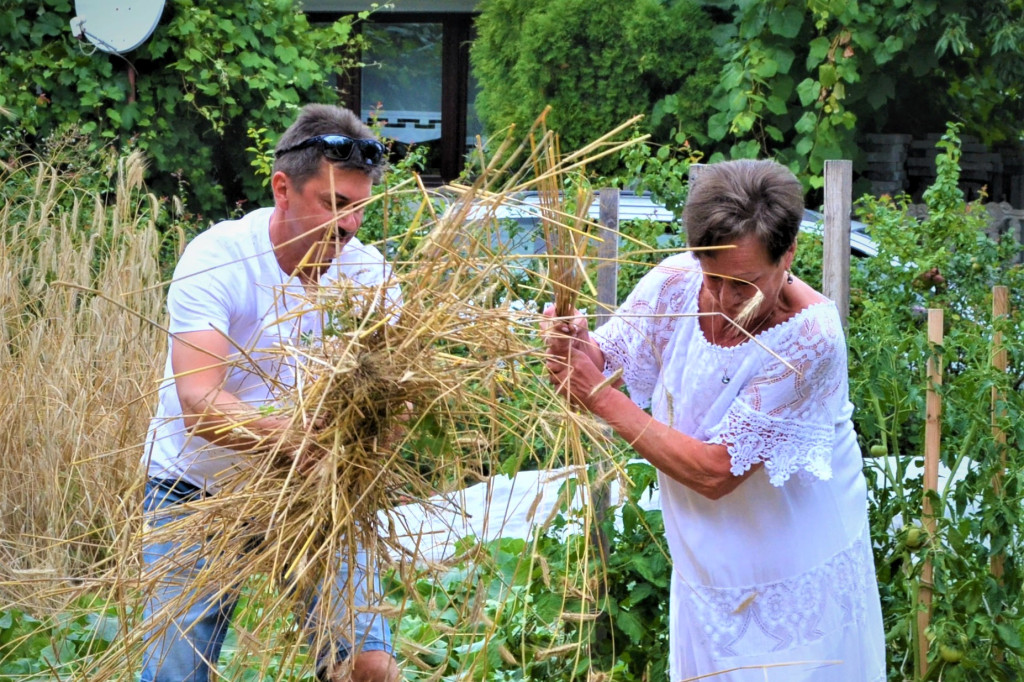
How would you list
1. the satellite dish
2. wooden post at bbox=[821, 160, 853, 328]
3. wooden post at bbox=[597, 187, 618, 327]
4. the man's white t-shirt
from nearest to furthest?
the man's white t-shirt
wooden post at bbox=[597, 187, 618, 327]
wooden post at bbox=[821, 160, 853, 328]
the satellite dish

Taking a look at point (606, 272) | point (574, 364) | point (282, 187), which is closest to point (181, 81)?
point (606, 272)

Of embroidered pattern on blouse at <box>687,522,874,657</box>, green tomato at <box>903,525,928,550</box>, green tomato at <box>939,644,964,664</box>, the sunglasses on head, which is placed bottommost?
green tomato at <box>939,644,964,664</box>

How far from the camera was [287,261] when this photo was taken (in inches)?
96.0

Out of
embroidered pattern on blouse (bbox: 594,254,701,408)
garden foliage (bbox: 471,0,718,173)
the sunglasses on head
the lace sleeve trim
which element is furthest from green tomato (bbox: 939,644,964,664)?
garden foliage (bbox: 471,0,718,173)

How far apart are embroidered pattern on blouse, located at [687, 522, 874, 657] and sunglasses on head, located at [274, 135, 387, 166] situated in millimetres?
1131

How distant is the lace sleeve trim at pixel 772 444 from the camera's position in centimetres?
220

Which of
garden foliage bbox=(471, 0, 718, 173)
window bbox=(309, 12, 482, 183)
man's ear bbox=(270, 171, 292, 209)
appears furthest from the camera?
window bbox=(309, 12, 482, 183)

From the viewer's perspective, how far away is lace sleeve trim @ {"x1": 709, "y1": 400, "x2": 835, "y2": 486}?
2.20m

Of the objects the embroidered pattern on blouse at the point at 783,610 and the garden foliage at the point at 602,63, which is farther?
the garden foliage at the point at 602,63

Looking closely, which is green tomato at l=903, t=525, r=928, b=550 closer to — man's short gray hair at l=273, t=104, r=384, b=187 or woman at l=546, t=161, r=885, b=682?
woman at l=546, t=161, r=885, b=682

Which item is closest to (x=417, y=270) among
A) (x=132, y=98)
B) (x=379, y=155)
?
(x=379, y=155)

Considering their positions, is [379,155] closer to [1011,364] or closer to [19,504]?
[1011,364]

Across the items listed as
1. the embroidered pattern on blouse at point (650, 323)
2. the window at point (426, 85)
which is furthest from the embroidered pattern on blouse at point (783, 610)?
the window at point (426, 85)

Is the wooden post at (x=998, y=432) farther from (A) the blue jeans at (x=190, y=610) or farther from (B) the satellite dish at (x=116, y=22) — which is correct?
(B) the satellite dish at (x=116, y=22)
